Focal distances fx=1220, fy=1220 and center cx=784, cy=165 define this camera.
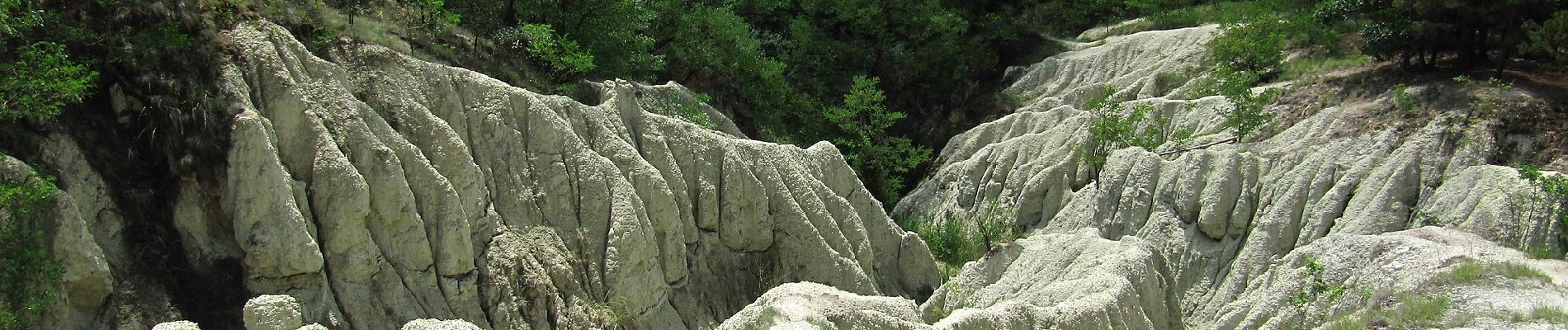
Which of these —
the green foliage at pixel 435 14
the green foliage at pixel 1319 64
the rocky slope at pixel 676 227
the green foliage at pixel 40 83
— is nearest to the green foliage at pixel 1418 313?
the rocky slope at pixel 676 227

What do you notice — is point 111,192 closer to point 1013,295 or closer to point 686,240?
point 686,240

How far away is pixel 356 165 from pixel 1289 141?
61.9 feet

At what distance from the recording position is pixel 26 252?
1409 cm

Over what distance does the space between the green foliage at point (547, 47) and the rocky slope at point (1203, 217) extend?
362 inches

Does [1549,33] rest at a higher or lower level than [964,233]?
higher

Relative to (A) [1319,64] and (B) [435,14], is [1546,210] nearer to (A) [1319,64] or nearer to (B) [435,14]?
(A) [1319,64]

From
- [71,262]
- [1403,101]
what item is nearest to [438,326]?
[71,262]

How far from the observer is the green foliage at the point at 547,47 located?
79.9 feet

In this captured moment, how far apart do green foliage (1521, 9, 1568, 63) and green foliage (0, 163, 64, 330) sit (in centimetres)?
2504

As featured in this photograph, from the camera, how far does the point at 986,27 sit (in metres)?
41.8

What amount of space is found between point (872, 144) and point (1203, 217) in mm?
11034

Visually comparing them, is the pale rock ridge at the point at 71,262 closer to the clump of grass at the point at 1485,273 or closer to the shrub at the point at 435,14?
the shrub at the point at 435,14

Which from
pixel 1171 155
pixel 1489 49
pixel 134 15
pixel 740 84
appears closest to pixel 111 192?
pixel 134 15

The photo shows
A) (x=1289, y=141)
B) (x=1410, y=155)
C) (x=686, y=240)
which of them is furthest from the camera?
(x=1289, y=141)
